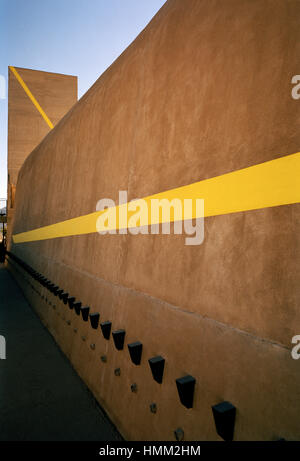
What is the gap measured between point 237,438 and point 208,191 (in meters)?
0.98

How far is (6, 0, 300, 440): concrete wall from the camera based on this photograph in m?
0.93

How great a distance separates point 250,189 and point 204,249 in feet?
1.11

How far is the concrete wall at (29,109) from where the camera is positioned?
46.9ft

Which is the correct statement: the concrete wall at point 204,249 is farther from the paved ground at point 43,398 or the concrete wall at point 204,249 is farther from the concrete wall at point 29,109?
the concrete wall at point 29,109

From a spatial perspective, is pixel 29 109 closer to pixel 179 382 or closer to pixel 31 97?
pixel 31 97

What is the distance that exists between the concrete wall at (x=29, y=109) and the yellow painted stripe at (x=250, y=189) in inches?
576

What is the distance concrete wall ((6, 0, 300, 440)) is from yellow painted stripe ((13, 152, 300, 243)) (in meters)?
0.03

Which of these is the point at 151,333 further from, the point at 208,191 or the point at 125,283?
the point at 208,191

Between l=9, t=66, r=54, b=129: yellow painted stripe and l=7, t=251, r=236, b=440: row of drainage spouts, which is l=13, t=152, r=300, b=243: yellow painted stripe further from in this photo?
l=9, t=66, r=54, b=129: yellow painted stripe

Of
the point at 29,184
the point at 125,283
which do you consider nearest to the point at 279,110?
the point at 125,283

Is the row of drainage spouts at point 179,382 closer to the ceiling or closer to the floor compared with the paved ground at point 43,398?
closer to the ceiling

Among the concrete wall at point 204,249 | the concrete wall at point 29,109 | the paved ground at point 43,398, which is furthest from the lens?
the concrete wall at point 29,109

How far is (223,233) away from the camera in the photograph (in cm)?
117

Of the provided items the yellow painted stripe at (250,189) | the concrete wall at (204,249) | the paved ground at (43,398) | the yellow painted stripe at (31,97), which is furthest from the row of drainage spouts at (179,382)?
the yellow painted stripe at (31,97)
